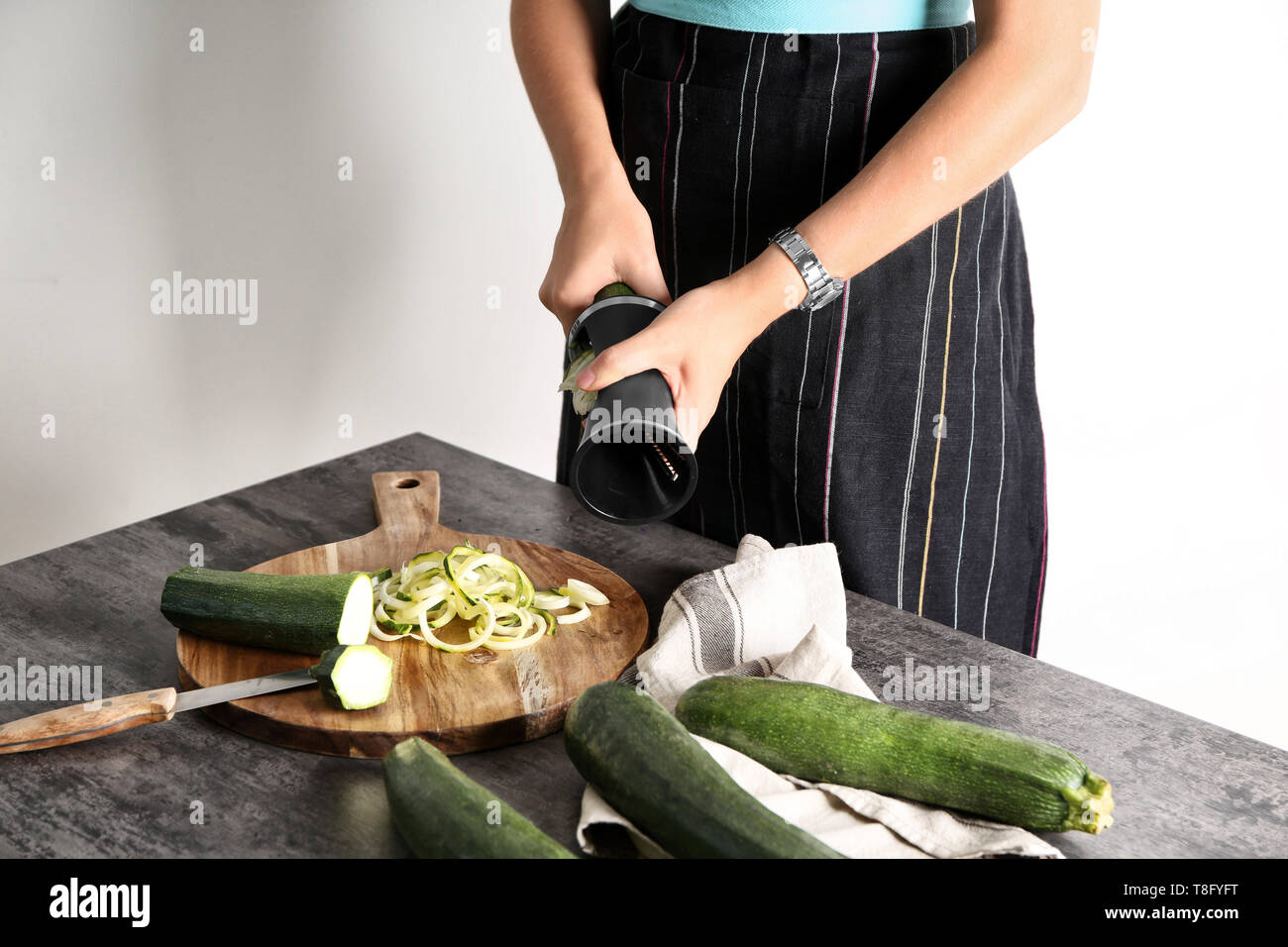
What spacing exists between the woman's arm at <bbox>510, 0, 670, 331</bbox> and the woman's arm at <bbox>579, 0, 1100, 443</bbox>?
0.19 metres

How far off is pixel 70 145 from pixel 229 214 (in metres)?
0.35

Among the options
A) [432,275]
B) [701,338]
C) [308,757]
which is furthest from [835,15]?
[432,275]

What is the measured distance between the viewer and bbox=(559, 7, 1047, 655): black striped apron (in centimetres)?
168

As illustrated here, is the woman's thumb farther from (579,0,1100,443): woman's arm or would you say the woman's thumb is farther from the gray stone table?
the gray stone table

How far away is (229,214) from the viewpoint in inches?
106

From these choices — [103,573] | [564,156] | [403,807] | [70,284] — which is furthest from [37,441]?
[403,807]

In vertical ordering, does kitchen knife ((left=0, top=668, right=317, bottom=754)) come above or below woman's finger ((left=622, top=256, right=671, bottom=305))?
below

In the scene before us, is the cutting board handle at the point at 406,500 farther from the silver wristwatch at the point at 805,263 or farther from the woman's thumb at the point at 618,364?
the silver wristwatch at the point at 805,263

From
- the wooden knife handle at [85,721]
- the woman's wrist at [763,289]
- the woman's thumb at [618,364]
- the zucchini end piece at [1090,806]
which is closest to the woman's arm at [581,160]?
the woman's wrist at [763,289]

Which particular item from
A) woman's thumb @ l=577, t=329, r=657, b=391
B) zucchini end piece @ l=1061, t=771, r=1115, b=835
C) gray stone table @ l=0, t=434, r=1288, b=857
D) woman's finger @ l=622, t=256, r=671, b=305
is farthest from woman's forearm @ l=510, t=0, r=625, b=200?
zucchini end piece @ l=1061, t=771, r=1115, b=835

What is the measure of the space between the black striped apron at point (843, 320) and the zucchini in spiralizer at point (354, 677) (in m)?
0.77

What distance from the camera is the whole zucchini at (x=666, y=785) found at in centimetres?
94

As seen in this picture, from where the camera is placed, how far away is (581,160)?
1697mm

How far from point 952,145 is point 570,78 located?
2.16 ft
